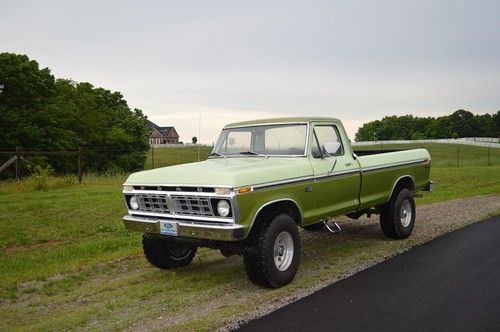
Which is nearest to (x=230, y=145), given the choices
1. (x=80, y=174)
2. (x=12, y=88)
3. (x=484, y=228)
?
(x=484, y=228)

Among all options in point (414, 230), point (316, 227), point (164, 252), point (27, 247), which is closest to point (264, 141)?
point (164, 252)

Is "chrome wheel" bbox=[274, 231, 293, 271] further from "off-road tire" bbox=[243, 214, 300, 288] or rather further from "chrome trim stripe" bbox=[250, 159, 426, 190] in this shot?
"chrome trim stripe" bbox=[250, 159, 426, 190]

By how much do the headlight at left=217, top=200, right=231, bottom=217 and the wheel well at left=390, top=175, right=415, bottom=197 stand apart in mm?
4040

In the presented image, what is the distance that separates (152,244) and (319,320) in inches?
113

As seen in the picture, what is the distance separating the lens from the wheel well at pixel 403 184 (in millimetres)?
8625

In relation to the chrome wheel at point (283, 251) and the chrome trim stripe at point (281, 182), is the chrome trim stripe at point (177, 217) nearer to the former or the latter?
the chrome trim stripe at point (281, 182)

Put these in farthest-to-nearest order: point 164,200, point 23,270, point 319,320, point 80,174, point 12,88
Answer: point 12,88, point 80,174, point 23,270, point 164,200, point 319,320

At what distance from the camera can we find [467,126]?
136500 mm

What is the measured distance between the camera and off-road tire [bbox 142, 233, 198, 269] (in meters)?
6.79

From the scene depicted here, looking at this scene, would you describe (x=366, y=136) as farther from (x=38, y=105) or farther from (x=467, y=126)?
(x=38, y=105)

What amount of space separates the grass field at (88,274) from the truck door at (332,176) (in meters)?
1.01

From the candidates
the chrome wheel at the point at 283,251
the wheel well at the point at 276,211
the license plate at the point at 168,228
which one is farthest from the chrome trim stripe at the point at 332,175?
the license plate at the point at 168,228

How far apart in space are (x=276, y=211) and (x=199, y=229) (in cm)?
105

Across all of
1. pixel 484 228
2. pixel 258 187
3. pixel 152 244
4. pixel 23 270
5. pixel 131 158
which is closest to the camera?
pixel 258 187
